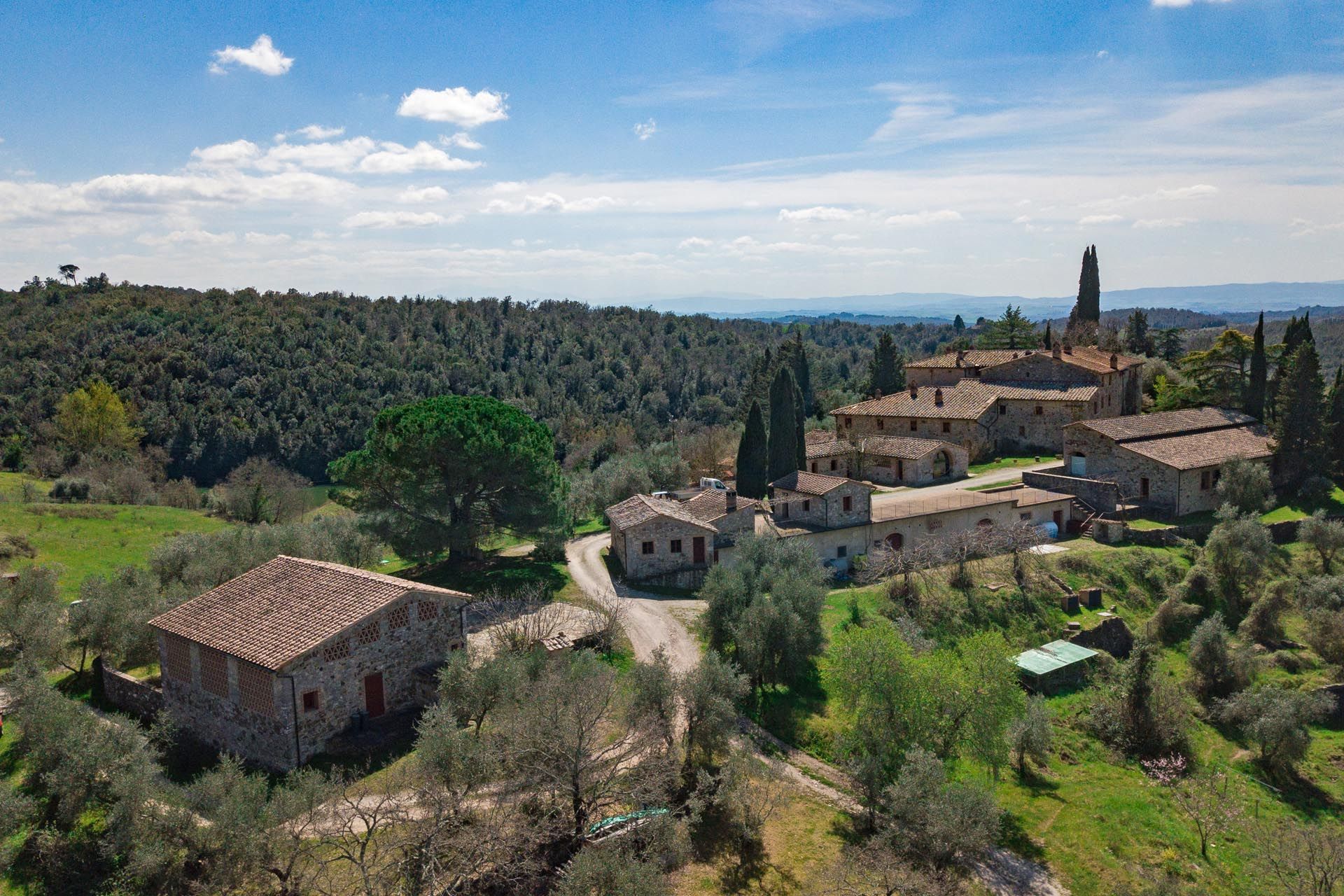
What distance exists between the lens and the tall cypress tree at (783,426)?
4438 cm

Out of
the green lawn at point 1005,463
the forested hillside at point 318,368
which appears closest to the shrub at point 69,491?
the forested hillside at point 318,368

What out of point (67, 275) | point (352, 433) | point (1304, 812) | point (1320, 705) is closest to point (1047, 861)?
point (1304, 812)

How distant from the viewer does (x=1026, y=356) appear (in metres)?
56.7

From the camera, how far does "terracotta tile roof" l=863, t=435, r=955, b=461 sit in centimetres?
4734

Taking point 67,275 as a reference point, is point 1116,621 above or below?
below

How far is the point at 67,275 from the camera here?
112812 millimetres

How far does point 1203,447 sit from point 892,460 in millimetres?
14863

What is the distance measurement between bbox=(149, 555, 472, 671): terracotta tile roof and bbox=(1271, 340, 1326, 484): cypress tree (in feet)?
135

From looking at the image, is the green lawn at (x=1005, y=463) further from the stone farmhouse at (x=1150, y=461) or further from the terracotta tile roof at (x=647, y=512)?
the terracotta tile roof at (x=647, y=512)

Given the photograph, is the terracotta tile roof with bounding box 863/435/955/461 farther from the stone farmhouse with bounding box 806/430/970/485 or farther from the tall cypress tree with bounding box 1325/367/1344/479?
the tall cypress tree with bounding box 1325/367/1344/479

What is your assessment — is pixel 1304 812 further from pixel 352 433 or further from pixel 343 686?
pixel 352 433

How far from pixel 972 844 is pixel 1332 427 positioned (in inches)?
1471

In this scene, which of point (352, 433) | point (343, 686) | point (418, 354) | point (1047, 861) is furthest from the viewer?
point (418, 354)

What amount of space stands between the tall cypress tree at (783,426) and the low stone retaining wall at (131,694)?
92.0 feet
